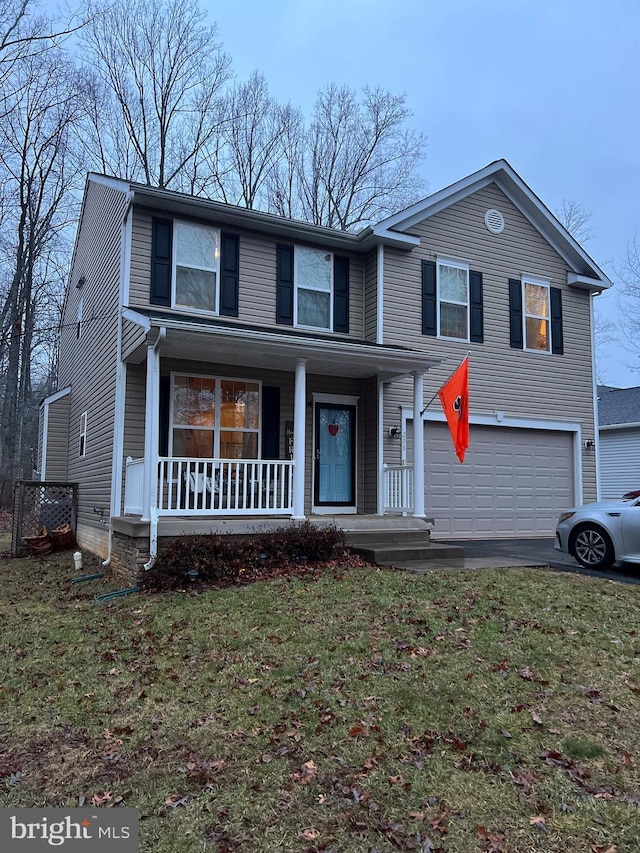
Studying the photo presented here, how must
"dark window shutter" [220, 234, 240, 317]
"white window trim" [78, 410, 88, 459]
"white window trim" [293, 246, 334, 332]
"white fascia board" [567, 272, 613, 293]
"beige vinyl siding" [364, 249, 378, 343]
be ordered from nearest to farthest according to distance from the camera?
"dark window shutter" [220, 234, 240, 317] < "white window trim" [293, 246, 334, 332] < "beige vinyl siding" [364, 249, 378, 343] < "white window trim" [78, 410, 88, 459] < "white fascia board" [567, 272, 613, 293]

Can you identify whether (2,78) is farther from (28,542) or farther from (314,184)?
→ (314,184)

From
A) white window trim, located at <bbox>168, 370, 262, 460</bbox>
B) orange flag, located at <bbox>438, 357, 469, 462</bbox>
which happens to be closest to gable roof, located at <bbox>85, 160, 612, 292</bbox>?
white window trim, located at <bbox>168, 370, 262, 460</bbox>

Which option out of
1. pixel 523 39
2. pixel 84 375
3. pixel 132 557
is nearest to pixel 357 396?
pixel 132 557

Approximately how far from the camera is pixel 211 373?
1004cm

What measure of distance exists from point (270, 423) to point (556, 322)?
689 centimetres

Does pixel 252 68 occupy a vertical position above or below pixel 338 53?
below

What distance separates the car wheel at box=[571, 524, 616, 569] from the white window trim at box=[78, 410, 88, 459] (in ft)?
30.1

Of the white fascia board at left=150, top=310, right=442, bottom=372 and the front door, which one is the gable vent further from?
the front door

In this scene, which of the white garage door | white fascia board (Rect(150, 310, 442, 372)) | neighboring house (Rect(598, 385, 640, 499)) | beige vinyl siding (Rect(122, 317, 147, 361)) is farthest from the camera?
neighboring house (Rect(598, 385, 640, 499))

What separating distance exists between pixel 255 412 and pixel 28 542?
17.9 ft

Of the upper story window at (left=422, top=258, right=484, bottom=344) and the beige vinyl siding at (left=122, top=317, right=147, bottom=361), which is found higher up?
the upper story window at (left=422, top=258, right=484, bottom=344)

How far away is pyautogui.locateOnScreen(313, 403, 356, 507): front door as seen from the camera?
10.8 m

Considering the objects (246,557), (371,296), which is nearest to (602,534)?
(246,557)

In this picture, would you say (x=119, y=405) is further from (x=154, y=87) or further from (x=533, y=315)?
(x=154, y=87)
